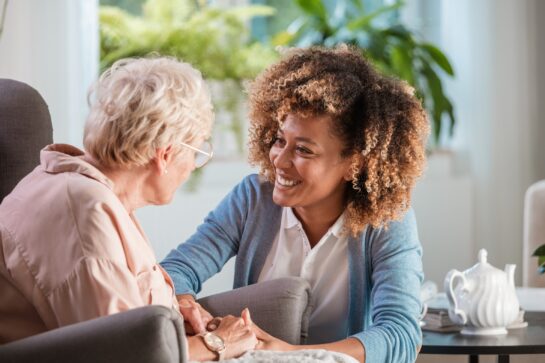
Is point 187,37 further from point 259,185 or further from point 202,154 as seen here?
point 202,154

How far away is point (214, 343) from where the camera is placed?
6.15 feet

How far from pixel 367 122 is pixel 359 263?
11.5 inches

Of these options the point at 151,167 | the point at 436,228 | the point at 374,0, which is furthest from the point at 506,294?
the point at 374,0

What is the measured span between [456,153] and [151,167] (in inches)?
116

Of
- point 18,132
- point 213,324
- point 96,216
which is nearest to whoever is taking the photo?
point 96,216

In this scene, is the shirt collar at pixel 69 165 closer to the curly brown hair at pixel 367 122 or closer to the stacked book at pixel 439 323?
the curly brown hair at pixel 367 122

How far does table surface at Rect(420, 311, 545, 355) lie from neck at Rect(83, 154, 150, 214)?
28.4 inches

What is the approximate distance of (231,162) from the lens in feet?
14.0

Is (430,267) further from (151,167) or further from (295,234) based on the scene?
(151,167)

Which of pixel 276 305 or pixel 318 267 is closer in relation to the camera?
pixel 276 305

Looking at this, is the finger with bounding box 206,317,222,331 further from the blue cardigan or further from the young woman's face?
the young woman's face

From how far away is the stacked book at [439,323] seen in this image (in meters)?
2.33

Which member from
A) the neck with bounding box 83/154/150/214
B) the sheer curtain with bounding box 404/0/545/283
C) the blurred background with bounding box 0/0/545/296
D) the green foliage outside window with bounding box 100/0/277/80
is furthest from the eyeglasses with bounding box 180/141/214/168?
the sheer curtain with bounding box 404/0/545/283

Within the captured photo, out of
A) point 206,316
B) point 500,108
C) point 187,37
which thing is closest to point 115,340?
point 206,316
